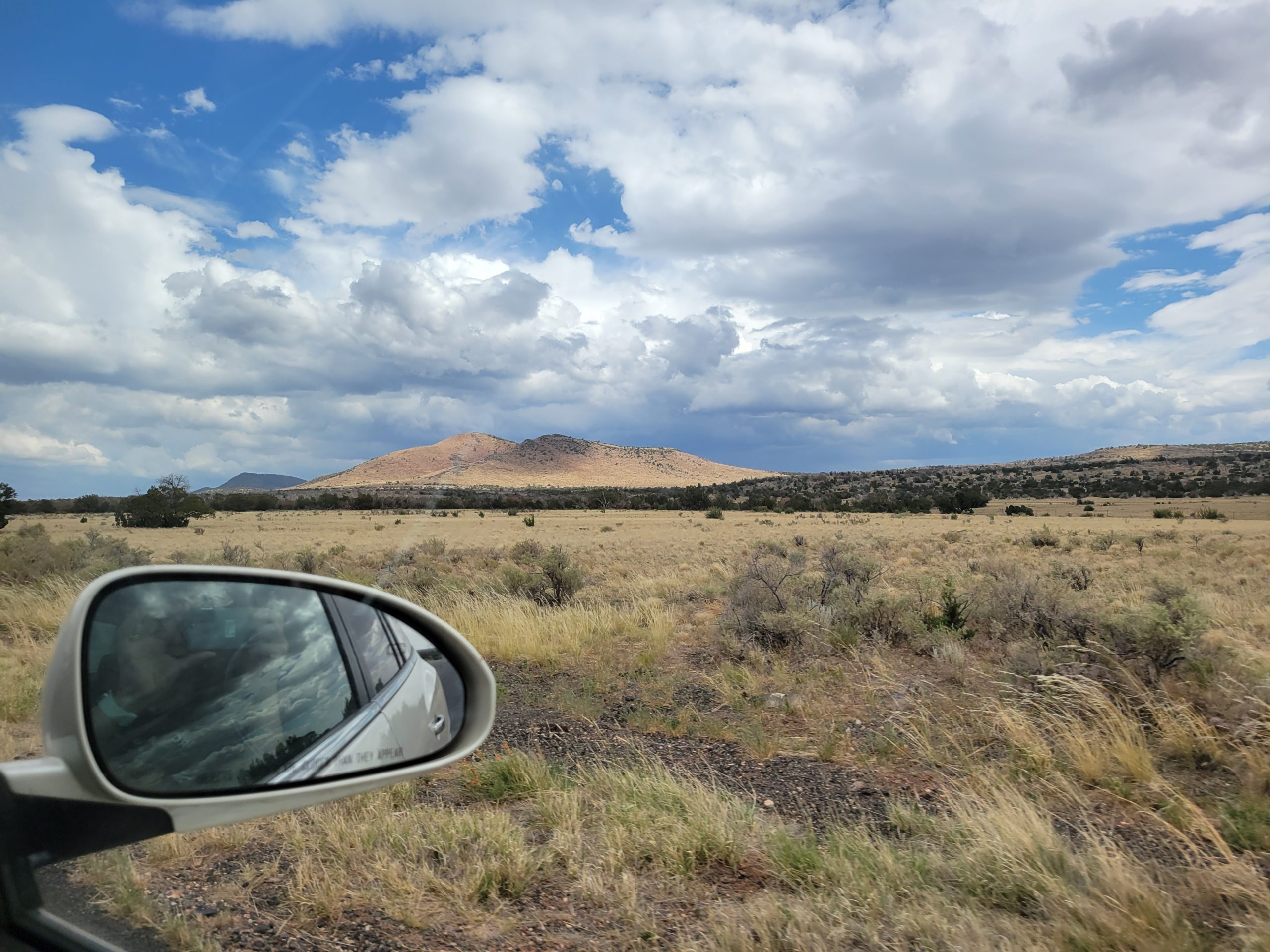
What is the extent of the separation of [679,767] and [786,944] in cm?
269

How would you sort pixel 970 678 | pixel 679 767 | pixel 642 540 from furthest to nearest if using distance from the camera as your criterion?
pixel 642 540, pixel 970 678, pixel 679 767

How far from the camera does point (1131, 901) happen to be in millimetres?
3428

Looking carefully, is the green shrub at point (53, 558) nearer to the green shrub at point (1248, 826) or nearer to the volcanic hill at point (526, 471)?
the green shrub at point (1248, 826)

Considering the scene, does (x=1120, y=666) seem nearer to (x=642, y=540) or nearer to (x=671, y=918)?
(x=671, y=918)

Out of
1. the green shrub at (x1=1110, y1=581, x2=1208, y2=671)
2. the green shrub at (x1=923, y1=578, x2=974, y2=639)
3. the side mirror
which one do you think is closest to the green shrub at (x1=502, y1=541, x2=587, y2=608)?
the green shrub at (x1=923, y1=578, x2=974, y2=639)

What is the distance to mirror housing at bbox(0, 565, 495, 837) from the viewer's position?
179 cm

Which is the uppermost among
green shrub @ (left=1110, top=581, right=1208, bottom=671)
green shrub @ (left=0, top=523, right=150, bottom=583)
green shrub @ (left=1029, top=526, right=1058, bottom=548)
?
green shrub @ (left=0, top=523, right=150, bottom=583)

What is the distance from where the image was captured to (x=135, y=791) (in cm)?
195

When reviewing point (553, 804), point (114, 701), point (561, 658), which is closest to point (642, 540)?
point (561, 658)

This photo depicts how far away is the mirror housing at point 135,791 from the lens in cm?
179

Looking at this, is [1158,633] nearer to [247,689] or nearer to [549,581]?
[247,689]

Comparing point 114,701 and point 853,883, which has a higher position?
point 114,701

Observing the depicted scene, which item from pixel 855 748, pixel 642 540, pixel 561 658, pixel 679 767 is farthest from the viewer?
pixel 642 540

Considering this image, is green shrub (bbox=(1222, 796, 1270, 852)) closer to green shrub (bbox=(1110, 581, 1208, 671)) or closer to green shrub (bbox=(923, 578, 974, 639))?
green shrub (bbox=(1110, 581, 1208, 671))
